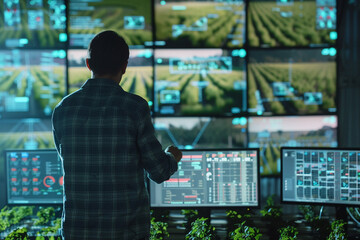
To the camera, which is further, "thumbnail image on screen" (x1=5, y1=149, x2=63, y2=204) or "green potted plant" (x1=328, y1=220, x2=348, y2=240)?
"thumbnail image on screen" (x1=5, y1=149, x2=63, y2=204)

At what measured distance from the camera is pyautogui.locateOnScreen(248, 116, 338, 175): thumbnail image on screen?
305cm

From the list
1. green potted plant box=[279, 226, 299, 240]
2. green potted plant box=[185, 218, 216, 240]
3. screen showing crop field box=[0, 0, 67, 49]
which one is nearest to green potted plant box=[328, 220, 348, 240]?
green potted plant box=[279, 226, 299, 240]

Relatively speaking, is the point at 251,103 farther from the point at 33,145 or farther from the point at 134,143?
the point at 134,143

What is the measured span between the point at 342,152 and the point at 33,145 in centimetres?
214

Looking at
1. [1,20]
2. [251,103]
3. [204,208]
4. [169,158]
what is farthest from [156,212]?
[1,20]

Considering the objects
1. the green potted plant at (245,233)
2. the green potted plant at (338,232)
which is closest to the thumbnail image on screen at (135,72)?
the green potted plant at (245,233)

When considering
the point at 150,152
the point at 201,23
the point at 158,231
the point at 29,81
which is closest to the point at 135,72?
the point at 201,23

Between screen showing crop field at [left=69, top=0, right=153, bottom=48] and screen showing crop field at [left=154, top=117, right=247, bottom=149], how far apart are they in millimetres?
630

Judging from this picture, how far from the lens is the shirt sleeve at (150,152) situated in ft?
4.24

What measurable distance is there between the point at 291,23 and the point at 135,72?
121cm

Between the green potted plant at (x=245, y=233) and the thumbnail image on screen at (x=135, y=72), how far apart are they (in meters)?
1.48

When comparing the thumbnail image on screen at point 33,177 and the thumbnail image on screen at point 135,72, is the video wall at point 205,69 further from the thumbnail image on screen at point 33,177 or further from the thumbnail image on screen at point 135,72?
the thumbnail image on screen at point 33,177

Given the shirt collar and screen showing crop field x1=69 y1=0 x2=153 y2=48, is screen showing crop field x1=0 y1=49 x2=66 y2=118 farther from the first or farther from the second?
the shirt collar

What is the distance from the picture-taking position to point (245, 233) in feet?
5.75
